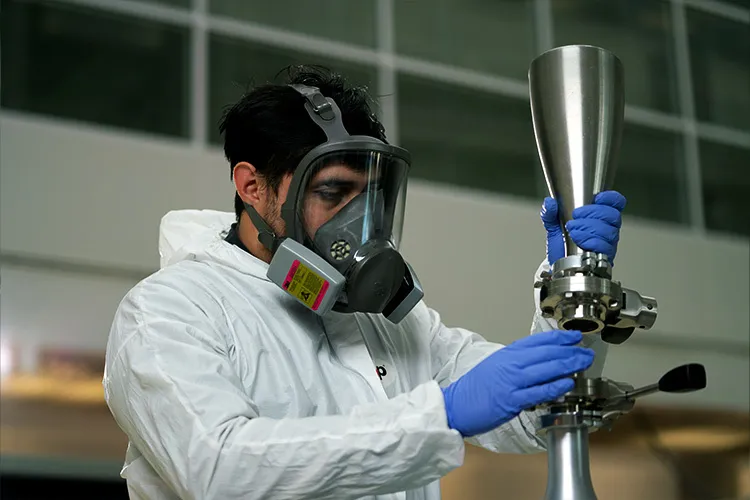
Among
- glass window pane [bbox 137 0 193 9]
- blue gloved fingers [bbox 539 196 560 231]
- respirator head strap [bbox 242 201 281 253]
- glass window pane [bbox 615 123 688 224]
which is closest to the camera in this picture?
blue gloved fingers [bbox 539 196 560 231]

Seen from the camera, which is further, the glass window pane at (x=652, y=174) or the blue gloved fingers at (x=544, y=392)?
the glass window pane at (x=652, y=174)

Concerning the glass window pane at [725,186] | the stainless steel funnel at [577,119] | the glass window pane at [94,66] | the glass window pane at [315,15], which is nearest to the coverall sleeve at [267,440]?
the stainless steel funnel at [577,119]

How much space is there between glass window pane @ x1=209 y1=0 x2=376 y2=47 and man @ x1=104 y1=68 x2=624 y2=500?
242 cm

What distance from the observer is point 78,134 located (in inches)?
138

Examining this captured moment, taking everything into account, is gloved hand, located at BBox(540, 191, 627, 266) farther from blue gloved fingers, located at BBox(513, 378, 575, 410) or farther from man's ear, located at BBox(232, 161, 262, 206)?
man's ear, located at BBox(232, 161, 262, 206)

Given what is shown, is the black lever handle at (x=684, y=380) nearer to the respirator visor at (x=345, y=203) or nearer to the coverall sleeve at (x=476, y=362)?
the coverall sleeve at (x=476, y=362)

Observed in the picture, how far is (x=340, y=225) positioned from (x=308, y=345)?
8.1 inches

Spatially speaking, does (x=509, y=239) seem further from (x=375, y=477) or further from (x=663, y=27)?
(x=375, y=477)

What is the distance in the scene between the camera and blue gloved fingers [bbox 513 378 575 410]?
1170mm

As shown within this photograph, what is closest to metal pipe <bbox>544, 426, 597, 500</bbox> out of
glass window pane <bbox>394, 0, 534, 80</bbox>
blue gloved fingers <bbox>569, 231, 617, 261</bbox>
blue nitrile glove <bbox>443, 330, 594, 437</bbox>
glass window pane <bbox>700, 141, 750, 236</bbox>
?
blue nitrile glove <bbox>443, 330, 594, 437</bbox>

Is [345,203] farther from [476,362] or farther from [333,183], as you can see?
[476,362]

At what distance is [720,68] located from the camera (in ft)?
17.9

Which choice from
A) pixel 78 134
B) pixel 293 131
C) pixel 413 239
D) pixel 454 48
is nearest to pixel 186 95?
pixel 78 134

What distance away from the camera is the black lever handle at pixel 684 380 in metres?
1.14
